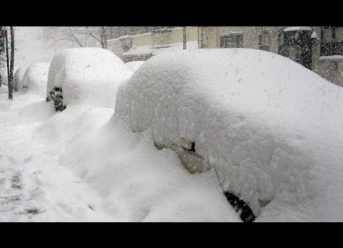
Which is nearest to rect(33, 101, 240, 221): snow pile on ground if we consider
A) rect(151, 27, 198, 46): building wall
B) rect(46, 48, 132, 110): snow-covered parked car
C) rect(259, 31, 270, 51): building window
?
rect(46, 48, 132, 110): snow-covered parked car

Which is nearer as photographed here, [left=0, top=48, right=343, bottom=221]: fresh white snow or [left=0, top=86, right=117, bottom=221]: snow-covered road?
[left=0, top=48, right=343, bottom=221]: fresh white snow

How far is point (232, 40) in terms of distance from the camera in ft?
81.1

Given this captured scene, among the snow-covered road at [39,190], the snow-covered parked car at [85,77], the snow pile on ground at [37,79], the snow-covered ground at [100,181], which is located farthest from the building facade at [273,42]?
the snow-covered road at [39,190]

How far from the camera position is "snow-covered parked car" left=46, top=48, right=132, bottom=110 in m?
8.82

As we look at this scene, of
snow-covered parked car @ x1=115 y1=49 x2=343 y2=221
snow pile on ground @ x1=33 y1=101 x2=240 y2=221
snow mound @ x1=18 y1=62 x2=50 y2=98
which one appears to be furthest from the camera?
snow mound @ x1=18 y1=62 x2=50 y2=98

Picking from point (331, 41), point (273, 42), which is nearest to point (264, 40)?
point (273, 42)

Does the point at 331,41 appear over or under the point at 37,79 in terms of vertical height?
over

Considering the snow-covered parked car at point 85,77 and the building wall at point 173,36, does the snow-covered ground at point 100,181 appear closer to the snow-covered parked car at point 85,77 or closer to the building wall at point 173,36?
the snow-covered parked car at point 85,77

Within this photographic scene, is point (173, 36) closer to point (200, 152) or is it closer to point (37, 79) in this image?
point (37, 79)

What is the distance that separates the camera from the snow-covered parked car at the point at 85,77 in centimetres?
882

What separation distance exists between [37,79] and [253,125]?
1392 centimetres

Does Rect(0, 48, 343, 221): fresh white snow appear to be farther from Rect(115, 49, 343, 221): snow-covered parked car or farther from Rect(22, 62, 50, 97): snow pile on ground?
Rect(22, 62, 50, 97): snow pile on ground
